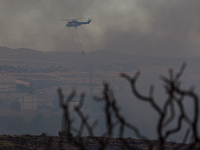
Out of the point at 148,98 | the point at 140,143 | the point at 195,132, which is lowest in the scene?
the point at 140,143

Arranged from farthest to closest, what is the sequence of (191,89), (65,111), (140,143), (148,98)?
(140,143) < (65,111) < (148,98) < (191,89)

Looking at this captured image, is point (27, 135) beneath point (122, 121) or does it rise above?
beneath

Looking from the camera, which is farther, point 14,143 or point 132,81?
point 14,143

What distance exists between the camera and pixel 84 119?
702 centimetres

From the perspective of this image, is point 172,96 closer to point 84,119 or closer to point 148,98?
point 148,98

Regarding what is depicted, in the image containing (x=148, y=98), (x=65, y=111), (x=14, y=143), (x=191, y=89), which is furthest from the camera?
(x=14, y=143)

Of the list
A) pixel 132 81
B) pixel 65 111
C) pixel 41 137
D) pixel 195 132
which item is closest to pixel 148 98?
pixel 132 81

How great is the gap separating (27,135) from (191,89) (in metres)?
40.2

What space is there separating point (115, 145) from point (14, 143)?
10.8 m

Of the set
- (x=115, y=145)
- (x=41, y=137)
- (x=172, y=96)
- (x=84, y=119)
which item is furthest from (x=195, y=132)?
(x=41, y=137)

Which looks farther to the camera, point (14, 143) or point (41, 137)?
point (41, 137)

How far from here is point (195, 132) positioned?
21.4 feet

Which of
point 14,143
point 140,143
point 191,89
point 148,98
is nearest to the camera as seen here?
point 191,89

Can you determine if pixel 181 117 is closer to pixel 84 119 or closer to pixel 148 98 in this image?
pixel 148 98
